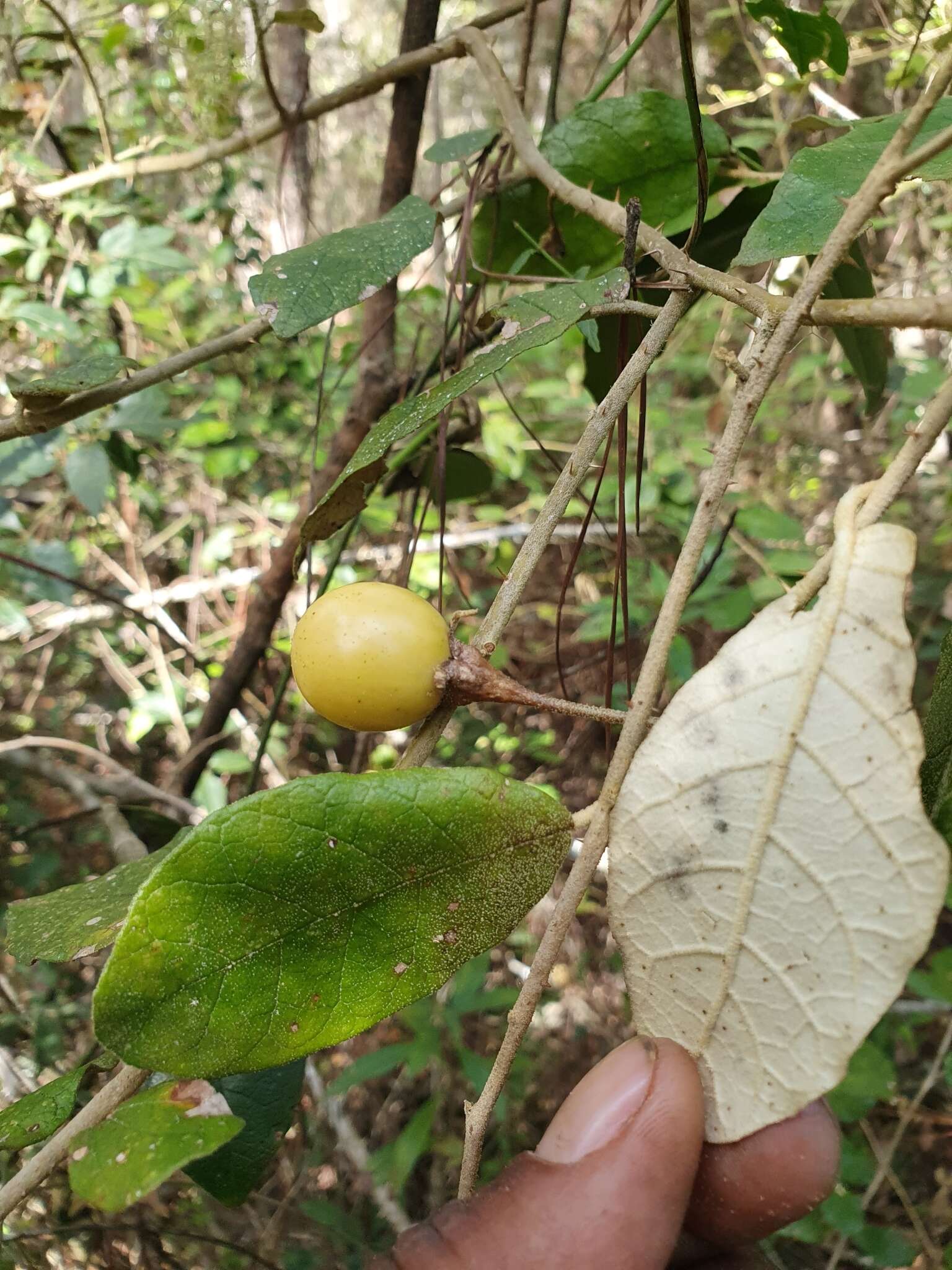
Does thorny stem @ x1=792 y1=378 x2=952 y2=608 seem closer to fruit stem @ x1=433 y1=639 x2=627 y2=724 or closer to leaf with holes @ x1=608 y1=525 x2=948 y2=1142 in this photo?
leaf with holes @ x1=608 y1=525 x2=948 y2=1142

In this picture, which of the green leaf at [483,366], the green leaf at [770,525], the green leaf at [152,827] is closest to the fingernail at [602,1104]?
the green leaf at [483,366]

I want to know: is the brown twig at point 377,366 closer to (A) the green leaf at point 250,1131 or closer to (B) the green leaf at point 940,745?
(A) the green leaf at point 250,1131

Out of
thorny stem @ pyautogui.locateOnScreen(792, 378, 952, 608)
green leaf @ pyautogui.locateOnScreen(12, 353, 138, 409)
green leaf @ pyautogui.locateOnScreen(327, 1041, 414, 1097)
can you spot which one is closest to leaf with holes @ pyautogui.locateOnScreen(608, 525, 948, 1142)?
thorny stem @ pyautogui.locateOnScreen(792, 378, 952, 608)

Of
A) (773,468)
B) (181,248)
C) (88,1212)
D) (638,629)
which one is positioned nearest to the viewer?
(88,1212)

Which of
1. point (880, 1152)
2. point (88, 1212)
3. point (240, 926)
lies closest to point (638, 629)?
point (880, 1152)

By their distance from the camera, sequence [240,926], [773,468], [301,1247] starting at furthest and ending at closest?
[773,468] → [301,1247] → [240,926]

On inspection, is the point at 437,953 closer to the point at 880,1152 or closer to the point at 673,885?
the point at 673,885

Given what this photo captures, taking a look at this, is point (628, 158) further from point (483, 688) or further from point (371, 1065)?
point (371, 1065)
